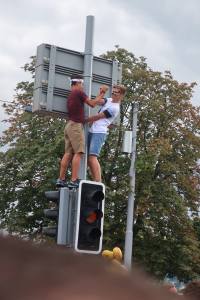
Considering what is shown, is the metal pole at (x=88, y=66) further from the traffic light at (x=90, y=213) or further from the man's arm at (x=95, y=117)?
the traffic light at (x=90, y=213)

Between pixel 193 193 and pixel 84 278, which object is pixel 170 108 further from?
pixel 84 278

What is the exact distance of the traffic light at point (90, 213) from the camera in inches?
328

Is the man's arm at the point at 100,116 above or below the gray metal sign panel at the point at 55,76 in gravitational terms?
below

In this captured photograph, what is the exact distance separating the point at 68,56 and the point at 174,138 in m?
18.4

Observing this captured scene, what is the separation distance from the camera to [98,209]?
849 cm

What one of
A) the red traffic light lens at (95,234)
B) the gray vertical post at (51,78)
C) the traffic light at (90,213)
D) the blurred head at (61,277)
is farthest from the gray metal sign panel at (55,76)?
the blurred head at (61,277)

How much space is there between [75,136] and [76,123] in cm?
21

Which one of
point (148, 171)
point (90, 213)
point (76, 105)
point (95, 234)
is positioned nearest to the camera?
point (95, 234)

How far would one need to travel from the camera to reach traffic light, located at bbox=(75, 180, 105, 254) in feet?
27.3

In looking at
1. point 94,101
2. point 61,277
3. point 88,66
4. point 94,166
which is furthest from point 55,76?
point 61,277

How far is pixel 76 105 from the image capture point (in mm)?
9227

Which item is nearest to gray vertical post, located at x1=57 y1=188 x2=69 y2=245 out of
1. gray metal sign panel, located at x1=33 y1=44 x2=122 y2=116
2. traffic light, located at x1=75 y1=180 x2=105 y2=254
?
traffic light, located at x1=75 y1=180 x2=105 y2=254

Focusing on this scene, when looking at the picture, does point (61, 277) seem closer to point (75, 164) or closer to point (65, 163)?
point (75, 164)

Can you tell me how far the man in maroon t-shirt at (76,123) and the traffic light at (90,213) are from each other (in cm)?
49
